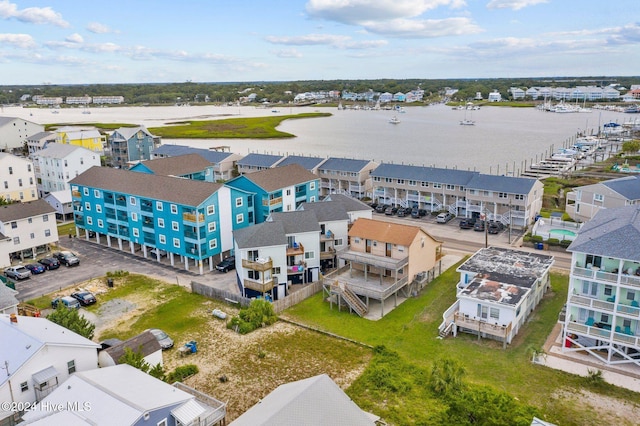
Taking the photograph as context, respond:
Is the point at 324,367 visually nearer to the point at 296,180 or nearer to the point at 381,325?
the point at 381,325

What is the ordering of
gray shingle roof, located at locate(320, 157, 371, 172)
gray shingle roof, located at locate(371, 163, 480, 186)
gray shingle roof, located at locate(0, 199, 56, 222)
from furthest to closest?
gray shingle roof, located at locate(320, 157, 371, 172), gray shingle roof, located at locate(371, 163, 480, 186), gray shingle roof, located at locate(0, 199, 56, 222)

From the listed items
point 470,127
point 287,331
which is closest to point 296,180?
point 287,331

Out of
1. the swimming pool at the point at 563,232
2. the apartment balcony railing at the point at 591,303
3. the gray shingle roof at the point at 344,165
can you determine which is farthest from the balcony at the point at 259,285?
the gray shingle roof at the point at 344,165

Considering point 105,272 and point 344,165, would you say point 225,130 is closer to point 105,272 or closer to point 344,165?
point 344,165

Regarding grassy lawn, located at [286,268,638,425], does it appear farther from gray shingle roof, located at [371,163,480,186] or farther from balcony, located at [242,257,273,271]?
gray shingle roof, located at [371,163,480,186]

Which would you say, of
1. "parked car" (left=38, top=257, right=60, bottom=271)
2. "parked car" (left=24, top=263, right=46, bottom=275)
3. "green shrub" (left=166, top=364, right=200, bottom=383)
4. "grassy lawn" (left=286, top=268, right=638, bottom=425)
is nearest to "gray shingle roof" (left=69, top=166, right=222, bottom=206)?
"parked car" (left=38, top=257, right=60, bottom=271)

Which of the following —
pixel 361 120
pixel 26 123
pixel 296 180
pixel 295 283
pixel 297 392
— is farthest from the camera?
pixel 361 120

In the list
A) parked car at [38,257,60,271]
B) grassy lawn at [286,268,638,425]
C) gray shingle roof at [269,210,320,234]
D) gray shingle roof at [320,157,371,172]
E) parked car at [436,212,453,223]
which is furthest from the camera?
gray shingle roof at [320,157,371,172]
